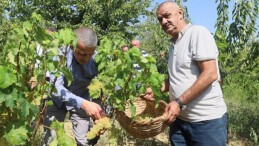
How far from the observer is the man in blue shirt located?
2.77 m

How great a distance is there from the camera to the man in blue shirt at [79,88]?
109 inches

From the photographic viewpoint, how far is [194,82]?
254 centimetres

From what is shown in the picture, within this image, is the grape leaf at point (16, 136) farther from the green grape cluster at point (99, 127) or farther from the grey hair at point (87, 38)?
the grey hair at point (87, 38)

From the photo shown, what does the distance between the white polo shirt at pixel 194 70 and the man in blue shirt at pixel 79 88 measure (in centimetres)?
55

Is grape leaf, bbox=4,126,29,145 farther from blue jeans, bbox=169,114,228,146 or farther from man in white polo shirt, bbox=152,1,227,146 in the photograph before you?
blue jeans, bbox=169,114,228,146

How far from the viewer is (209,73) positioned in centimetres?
247

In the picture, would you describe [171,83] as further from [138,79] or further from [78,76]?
[78,76]

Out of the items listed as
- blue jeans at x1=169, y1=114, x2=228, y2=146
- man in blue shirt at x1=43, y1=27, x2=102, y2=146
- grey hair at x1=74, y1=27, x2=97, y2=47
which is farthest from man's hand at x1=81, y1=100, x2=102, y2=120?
blue jeans at x1=169, y1=114, x2=228, y2=146

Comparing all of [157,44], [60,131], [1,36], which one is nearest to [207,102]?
[60,131]

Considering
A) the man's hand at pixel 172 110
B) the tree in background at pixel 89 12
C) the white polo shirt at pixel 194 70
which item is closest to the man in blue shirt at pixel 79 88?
the man's hand at pixel 172 110

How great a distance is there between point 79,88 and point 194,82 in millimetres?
1215

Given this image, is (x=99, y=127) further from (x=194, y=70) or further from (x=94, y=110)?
(x=194, y=70)

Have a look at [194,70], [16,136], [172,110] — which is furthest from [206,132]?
[16,136]

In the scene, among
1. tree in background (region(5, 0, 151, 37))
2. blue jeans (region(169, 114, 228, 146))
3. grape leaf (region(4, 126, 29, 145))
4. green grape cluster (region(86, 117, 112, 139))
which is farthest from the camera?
tree in background (region(5, 0, 151, 37))
